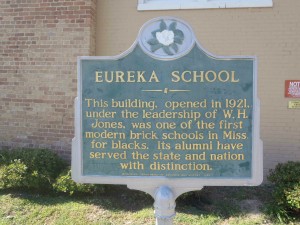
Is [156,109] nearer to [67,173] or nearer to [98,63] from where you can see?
[98,63]

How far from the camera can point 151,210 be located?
4.71m

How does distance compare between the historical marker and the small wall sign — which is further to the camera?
the small wall sign

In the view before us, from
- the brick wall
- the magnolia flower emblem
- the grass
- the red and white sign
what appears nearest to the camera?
the magnolia flower emblem

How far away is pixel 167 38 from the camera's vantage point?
2736 mm

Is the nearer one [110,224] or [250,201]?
[110,224]

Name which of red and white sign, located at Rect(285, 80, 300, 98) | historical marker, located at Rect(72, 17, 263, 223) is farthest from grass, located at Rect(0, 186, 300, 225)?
historical marker, located at Rect(72, 17, 263, 223)

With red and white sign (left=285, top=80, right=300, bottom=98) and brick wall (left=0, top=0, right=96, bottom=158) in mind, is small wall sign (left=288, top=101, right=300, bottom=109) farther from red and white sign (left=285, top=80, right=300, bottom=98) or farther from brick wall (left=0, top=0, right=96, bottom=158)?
brick wall (left=0, top=0, right=96, bottom=158)

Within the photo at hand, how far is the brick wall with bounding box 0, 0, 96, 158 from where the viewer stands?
20.6 ft

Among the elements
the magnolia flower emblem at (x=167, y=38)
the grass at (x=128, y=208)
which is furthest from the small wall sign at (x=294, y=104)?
the magnolia flower emblem at (x=167, y=38)

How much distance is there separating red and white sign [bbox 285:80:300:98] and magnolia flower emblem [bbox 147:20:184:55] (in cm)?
387

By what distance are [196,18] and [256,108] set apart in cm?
386

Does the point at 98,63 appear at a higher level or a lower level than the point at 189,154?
higher

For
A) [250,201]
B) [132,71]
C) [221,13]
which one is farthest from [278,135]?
[132,71]

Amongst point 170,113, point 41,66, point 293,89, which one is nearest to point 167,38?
point 170,113
